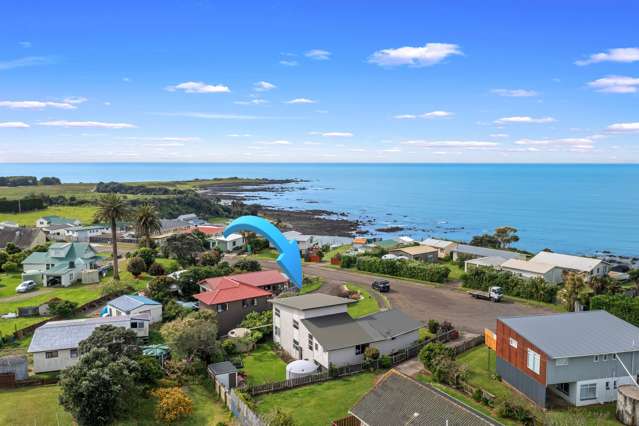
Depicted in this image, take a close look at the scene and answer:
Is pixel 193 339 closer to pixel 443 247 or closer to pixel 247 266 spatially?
pixel 247 266

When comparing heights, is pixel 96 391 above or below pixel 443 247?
above

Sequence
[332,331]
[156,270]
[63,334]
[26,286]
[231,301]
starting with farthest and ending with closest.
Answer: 1. [156,270]
2. [26,286]
3. [231,301]
4. [332,331]
5. [63,334]

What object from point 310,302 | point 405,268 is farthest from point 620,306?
point 310,302

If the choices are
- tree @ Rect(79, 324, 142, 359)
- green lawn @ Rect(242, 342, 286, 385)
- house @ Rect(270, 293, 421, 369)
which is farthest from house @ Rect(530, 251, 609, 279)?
tree @ Rect(79, 324, 142, 359)

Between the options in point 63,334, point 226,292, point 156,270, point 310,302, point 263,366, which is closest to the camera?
point 63,334

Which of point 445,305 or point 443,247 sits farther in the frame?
point 443,247

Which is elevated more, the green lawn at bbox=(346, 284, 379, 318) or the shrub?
the shrub

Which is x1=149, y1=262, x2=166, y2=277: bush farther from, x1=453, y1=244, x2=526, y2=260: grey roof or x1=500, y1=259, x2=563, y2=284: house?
x1=453, y1=244, x2=526, y2=260: grey roof
